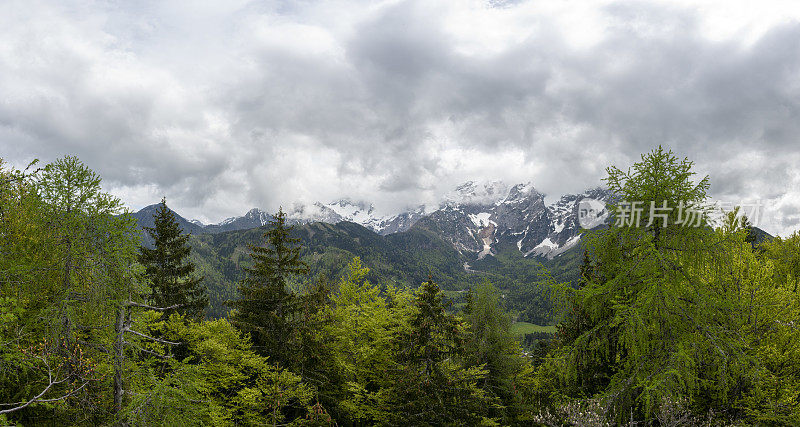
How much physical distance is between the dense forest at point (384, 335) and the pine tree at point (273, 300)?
129mm

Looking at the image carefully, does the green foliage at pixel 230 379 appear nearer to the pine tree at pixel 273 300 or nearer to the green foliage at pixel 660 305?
the pine tree at pixel 273 300

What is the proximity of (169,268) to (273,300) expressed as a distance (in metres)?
10.2

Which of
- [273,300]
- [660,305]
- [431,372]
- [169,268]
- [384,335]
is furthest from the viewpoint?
[169,268]

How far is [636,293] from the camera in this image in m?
11.2

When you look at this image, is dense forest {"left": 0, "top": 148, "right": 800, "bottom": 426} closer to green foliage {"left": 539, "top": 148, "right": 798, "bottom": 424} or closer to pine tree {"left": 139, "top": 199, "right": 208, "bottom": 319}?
green foliage {"left": 539, "top": 148, "right": 798, "bottom": 424}

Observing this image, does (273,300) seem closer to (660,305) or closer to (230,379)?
(230,379)

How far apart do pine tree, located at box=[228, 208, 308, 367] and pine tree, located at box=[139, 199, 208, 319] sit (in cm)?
535

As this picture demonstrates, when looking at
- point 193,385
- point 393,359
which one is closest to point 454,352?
point 393,359

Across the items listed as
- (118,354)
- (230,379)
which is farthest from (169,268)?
(118,354)

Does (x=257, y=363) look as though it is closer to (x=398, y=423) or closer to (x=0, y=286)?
(x=398, y=423)

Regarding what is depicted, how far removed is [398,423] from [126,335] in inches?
524

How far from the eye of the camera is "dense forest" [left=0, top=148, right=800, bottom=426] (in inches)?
410

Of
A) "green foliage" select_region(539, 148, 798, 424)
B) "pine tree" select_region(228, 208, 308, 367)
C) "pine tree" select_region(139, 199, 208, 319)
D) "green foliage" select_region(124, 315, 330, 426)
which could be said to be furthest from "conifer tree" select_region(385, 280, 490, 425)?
"pine tree" select_region(139, 199, 208, 319)

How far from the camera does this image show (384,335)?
21188mm
